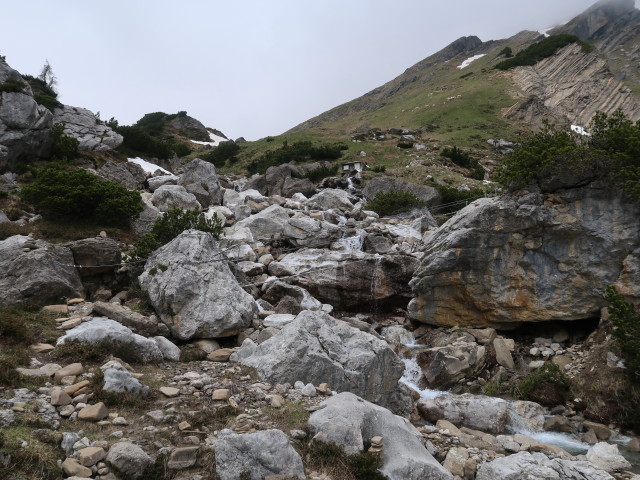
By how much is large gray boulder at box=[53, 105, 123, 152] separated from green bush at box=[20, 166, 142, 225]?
13.1 m

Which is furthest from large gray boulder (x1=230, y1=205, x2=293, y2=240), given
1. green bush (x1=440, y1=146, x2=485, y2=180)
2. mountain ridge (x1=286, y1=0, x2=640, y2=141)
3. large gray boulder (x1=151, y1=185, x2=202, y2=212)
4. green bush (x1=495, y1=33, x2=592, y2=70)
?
green bush (x1=495, y1=33, x2=592, y2=70)

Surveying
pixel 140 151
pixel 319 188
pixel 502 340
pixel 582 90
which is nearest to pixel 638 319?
pixel 502 340

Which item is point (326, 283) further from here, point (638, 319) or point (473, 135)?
point (473, 135)

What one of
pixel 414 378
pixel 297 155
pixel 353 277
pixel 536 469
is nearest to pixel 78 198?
pixel 353 277

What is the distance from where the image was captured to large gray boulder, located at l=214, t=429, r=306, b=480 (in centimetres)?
561

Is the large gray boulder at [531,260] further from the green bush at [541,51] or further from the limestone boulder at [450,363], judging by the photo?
the green bush at [541,51]

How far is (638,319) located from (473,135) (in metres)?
51.4

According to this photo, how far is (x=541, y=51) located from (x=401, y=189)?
71.1 m

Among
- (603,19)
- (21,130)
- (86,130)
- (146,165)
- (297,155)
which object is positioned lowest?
(297,155)

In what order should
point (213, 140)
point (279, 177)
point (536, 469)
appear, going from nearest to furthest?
1. point (536, 469)
2. point (279, 177)
3. point (213, 140)

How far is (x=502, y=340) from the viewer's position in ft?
51.0

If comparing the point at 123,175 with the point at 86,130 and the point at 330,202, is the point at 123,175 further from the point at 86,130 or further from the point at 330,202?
the point at 330,202

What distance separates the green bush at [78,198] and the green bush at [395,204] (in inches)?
587

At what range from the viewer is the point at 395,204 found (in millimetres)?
27328
